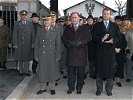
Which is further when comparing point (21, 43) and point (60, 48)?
point (21, 43)

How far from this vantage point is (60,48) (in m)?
8.66

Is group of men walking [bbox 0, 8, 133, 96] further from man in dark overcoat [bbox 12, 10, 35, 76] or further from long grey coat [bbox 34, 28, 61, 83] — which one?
man in dark overcoat [bbox 12, 10, 35, 76]

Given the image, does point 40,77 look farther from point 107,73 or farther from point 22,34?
point 22,34

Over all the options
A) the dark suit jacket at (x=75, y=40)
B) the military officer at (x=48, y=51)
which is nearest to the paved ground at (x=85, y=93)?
the military officer at (x=48, y=51)

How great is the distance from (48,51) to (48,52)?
23 mm

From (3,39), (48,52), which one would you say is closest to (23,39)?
(3,39)

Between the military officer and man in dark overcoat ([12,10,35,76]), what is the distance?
195 cm

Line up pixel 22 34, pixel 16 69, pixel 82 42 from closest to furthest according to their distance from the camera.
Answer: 1. pixel 82 42
2. pixel 22 34
3. pixel 16 69

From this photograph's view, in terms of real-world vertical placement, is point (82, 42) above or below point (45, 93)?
above

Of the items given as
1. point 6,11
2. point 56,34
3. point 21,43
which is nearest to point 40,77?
point 56,34

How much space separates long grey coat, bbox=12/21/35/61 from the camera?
10.6m

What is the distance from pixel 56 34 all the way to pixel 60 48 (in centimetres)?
32

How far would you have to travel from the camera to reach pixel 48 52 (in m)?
8.58

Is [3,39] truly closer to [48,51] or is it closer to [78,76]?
[48,51]
